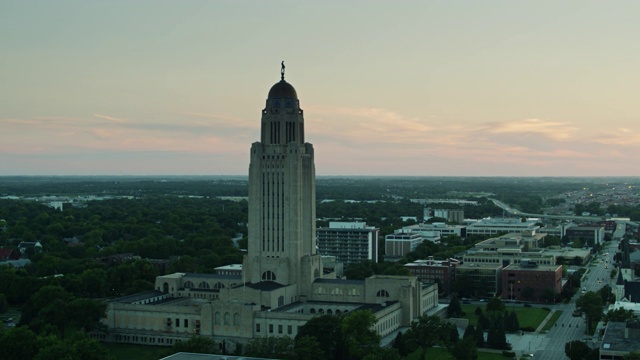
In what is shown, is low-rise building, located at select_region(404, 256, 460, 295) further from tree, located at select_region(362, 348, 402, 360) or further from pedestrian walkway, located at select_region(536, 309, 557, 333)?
tree, located at select_region(362, 348, 402, 360)

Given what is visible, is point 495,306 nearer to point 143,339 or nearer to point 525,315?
point 525,315

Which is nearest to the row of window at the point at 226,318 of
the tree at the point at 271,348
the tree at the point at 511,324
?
the tree at the point at 271,348

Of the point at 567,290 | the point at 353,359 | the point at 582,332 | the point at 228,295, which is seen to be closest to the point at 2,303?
the point at 228,295

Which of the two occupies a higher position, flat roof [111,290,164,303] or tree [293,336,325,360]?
flat roof [111,290,164,303]

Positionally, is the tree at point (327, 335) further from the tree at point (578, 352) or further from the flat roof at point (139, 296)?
the flat roof at point (139, 296)

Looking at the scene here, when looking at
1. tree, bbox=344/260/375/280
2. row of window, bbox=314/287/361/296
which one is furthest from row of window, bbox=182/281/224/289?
tree, bbox=344/260/375/280

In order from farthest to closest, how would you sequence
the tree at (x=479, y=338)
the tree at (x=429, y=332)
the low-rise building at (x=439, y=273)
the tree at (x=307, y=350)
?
1. the low-rise building at (x=439, y=273)
2. the tree at (x=479, y=338)
3. the tree at (x=429, y=332)
4. the tree at (x=307, y=350)

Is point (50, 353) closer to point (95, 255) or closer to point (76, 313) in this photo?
point (76, 313)
